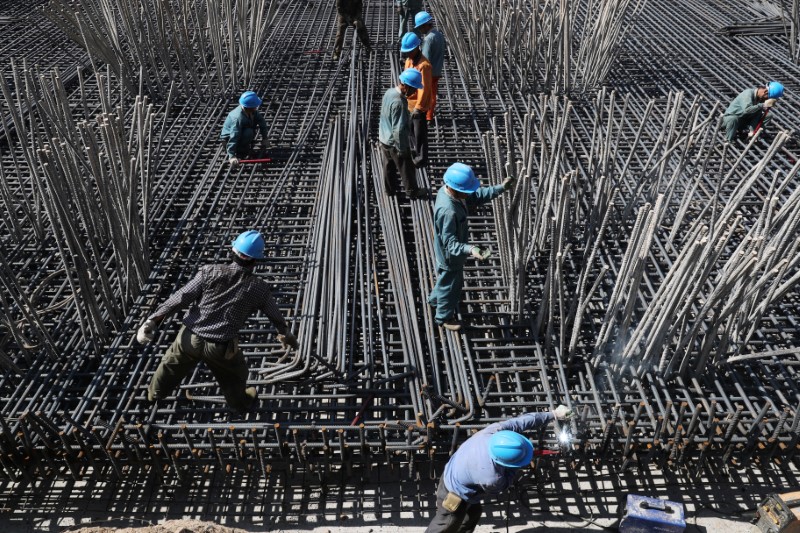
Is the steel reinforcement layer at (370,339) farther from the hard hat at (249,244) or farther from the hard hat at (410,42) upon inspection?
the hard hat at (410,42)

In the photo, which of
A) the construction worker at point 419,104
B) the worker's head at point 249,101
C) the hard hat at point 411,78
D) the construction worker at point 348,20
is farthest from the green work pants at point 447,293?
the construction worker at point 348,20

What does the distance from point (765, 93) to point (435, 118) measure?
11.6ft

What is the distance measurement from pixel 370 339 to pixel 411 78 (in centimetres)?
258

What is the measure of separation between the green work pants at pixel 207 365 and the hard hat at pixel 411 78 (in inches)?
119

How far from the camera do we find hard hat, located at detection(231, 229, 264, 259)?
3770 millimetres

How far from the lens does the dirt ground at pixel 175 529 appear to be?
3.54m

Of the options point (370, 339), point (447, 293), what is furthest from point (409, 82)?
point (370, 339)

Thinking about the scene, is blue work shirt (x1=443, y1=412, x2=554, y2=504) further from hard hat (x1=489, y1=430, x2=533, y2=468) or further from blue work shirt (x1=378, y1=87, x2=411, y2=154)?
blue work shirt (x1=378, y1=87, x2=411, y2=154)

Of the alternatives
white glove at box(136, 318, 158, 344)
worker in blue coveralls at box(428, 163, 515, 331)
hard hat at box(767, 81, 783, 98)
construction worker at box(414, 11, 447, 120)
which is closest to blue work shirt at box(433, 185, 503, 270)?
worker in blue coveralls at box(428, 163, 515, 331)

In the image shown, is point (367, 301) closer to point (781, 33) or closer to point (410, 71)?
point (410, 71)

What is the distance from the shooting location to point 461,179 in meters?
4.32

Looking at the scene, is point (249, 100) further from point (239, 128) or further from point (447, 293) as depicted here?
point (447, 293)

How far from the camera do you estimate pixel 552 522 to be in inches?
154

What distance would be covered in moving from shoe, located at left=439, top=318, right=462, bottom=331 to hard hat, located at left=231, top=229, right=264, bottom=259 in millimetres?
1594
